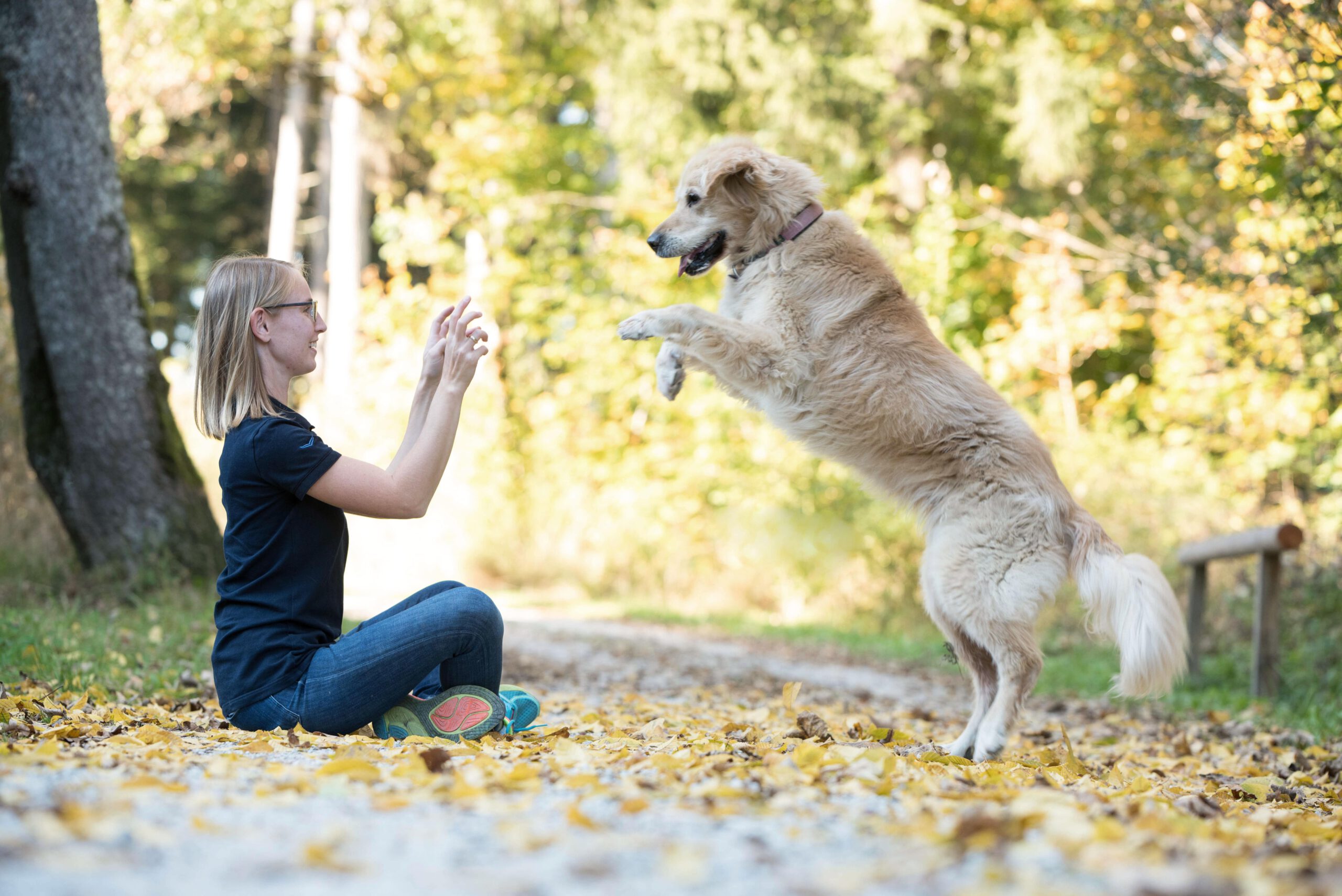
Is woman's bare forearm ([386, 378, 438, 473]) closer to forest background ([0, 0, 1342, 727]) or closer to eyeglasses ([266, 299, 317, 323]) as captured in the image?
eyeglasses ([266, 299, 317, 323])

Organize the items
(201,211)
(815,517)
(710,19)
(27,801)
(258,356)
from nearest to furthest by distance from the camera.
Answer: (27,801), (258,356), (815,517), (710,19), (201,211)

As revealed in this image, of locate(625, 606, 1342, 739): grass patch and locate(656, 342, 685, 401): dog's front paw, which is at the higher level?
locate(656, 342, 685, 401): dog's front paw

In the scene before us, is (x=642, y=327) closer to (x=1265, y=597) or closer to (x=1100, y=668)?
(x=1265, y=597)

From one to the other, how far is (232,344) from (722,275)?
6.43 meters

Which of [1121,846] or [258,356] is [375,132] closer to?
[258,356]

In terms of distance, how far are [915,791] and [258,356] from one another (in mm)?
2453

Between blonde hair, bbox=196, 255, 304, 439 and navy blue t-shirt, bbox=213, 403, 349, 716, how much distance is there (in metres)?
0.09

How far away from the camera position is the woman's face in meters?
3.56

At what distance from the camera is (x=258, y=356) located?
355cm

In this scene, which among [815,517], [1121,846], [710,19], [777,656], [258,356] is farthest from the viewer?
[710,19]

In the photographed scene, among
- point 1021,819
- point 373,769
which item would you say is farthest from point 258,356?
point 1021,819

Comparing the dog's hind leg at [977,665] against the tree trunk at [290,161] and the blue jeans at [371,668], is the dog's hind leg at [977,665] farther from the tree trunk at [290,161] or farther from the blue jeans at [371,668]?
the tree trunk at [290,161]

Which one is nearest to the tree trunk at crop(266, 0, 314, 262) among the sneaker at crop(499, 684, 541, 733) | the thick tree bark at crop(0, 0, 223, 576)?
the thick tree bark at crop(0, 0, 223, 576)

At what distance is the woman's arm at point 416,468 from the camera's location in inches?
131
